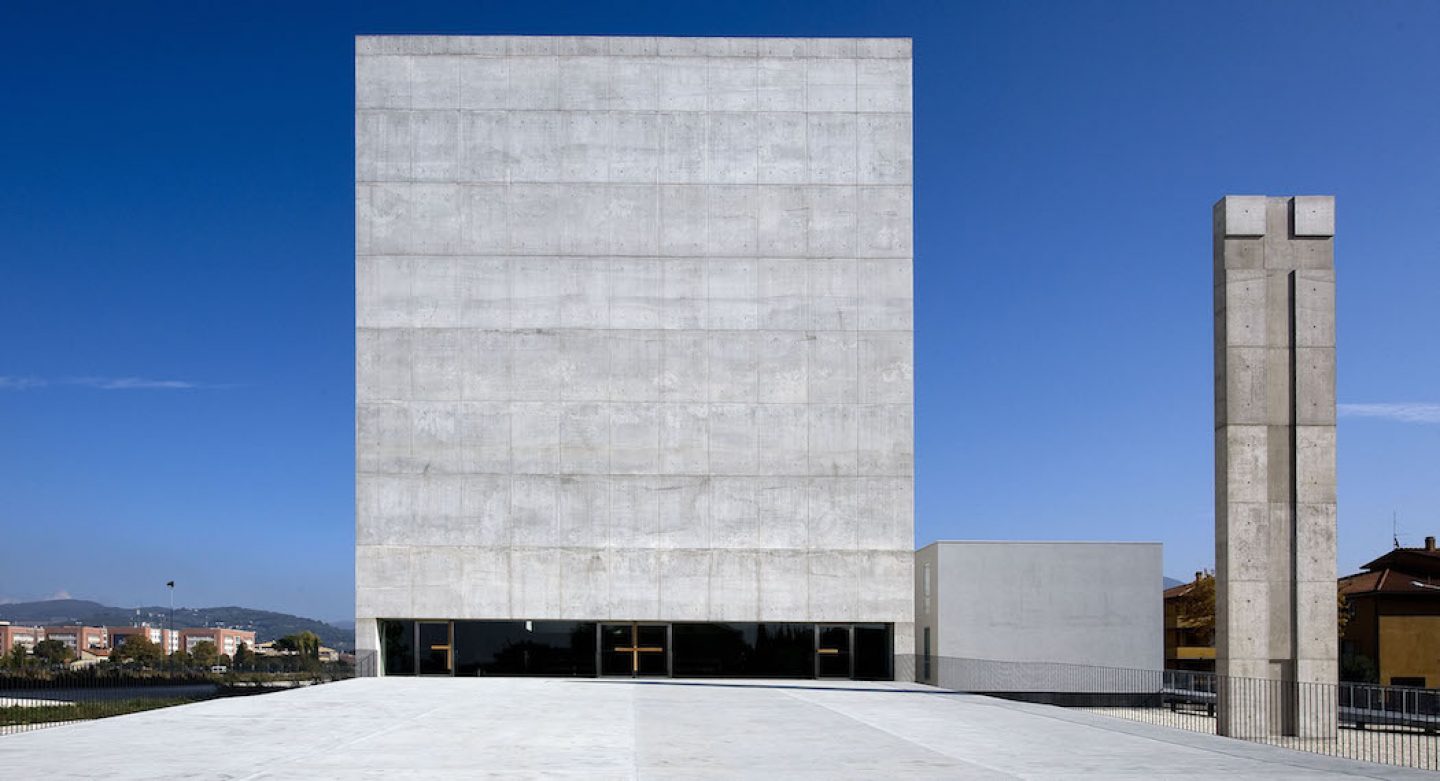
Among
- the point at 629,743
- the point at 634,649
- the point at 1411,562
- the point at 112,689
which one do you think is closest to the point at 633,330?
the point at 634,649

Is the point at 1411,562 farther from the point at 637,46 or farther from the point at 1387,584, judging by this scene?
the point at 637,46

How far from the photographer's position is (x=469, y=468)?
38.9m

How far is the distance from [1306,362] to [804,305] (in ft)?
57.6

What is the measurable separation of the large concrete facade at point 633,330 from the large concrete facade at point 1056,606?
264cm

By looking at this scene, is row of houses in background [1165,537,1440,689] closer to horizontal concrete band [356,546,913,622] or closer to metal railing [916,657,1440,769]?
metal railing [916,657,1440,769]

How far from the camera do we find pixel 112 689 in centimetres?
4084

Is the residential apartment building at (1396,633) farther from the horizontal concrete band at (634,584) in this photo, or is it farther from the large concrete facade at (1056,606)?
the horizontal concrete band at (634,584)

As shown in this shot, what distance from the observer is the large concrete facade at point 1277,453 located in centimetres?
2339

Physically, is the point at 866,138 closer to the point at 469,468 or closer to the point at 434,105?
the point at 434,105

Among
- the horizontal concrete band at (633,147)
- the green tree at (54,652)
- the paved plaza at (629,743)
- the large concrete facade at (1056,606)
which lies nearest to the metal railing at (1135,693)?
the large concrete facade at (1056,606)

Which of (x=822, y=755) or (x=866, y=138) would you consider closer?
(x=822, y=755)

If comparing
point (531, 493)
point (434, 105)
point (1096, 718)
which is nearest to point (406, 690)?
point (531, 493)

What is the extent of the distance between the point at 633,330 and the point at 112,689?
20.4m

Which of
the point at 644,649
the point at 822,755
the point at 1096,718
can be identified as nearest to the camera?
the point at 822,755
